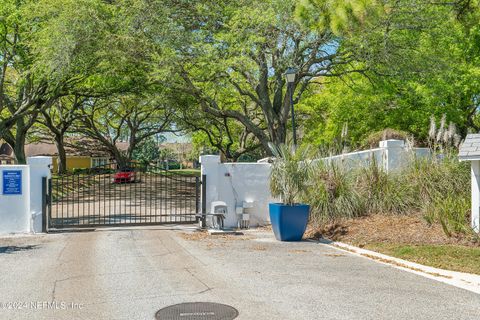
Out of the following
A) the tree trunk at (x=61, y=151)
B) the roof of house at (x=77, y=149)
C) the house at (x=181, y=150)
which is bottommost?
the tree trunk at (x=61, y=151)

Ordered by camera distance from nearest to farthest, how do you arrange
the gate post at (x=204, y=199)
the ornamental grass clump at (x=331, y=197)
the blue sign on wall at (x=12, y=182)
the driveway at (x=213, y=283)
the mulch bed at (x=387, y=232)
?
the driveway at (x=213, y=283) → the mulch bed at (x=387, y=232) → the blue sign on wall at (x=12, y=182) → the ornamental grass clump at (x=331, y=197) → the gate post at (x=204, y=199)

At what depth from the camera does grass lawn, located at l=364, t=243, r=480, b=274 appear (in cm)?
840

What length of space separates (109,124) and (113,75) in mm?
25990

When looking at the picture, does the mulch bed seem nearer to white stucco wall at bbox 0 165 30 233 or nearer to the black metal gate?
the black metal gate

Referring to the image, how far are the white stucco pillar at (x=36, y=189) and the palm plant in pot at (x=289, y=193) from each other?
5870 millimetres

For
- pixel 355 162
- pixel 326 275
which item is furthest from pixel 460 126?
pixel 326 275

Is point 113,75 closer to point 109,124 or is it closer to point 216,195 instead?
point 216,195

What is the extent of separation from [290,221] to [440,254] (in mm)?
3502

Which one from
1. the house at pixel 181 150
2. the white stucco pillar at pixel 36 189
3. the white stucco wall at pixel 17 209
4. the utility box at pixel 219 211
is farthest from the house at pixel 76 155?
the utility box at pixel 219 211

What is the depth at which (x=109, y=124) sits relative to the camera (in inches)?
1750

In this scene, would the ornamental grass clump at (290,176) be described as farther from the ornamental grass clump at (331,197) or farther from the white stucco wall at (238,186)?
the white stucco wall at (238,186)

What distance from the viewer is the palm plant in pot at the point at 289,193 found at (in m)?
11.5

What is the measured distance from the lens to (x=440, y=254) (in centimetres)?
913

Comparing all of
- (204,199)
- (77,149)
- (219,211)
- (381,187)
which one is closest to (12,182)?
(204,199)
